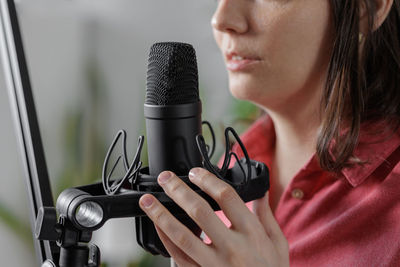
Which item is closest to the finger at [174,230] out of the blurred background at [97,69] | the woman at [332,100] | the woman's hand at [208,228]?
the woman's hand at [208,228]

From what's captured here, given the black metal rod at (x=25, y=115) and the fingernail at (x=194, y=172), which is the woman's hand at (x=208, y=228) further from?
the black metal rod at (x=25, y=115)

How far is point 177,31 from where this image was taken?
140 cm

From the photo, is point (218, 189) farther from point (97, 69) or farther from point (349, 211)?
point (97, 69)

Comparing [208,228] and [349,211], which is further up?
[208,228]

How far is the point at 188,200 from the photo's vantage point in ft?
1.62

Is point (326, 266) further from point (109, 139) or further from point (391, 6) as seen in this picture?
point (109, 139)

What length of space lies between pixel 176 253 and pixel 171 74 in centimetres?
18

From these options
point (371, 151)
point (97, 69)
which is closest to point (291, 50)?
point (371, 151)

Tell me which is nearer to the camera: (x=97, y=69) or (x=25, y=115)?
(x=25, y=115)

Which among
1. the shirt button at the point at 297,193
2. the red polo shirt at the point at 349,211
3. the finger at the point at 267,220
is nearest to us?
the finger at the point at 267,220

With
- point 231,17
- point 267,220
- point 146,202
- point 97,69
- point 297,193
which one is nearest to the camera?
point 146,202

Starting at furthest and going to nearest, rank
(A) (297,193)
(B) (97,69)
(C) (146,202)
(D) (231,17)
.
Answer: (B) (97,69) → (A) (297,193) → (D) (231,17) → (C) (146,202)

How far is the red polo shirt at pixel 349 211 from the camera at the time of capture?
78cm

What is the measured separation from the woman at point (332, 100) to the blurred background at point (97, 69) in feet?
1.59
